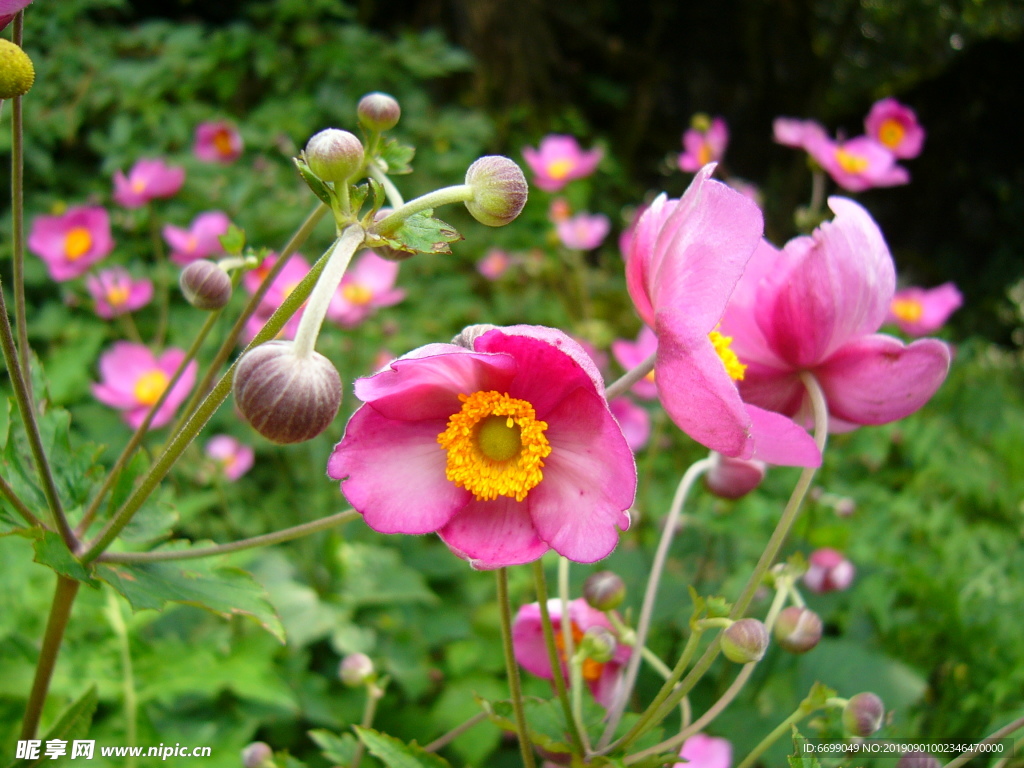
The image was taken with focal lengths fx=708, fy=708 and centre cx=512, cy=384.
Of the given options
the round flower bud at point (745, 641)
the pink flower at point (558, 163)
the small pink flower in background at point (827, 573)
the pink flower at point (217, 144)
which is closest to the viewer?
the round flower bud at point (745, 641)

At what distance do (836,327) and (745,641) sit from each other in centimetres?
34

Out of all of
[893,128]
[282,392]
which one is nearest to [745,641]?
[282,392]

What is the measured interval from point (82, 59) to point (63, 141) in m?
0.31

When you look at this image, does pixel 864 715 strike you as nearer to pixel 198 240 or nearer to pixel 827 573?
pixel 827 573

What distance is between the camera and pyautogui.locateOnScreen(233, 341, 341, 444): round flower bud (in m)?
0.52

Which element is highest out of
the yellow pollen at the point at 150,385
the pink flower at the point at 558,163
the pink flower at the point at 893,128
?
the pink flower at the point at 893,128

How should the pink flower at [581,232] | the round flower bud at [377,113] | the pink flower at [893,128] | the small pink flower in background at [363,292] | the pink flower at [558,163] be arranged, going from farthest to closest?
the pink flower at [581,232] < the pink flower at [558,163] < the pink flower at [893,128] < the small pink flower in background at [363,292] < the round flower bud at [377,113]

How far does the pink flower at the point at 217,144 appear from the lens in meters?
2.51

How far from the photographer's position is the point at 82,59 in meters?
2.57

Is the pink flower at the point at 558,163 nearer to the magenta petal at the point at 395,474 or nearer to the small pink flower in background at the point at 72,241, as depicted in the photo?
the small pink flower in background at the point at 72,241

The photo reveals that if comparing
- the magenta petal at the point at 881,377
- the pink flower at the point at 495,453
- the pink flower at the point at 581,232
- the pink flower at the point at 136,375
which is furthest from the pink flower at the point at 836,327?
the pink flower at the point at 581,232

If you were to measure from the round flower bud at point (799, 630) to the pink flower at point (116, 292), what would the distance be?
1.82m

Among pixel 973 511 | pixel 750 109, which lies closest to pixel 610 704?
pixel 973 511

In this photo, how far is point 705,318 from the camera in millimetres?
581
